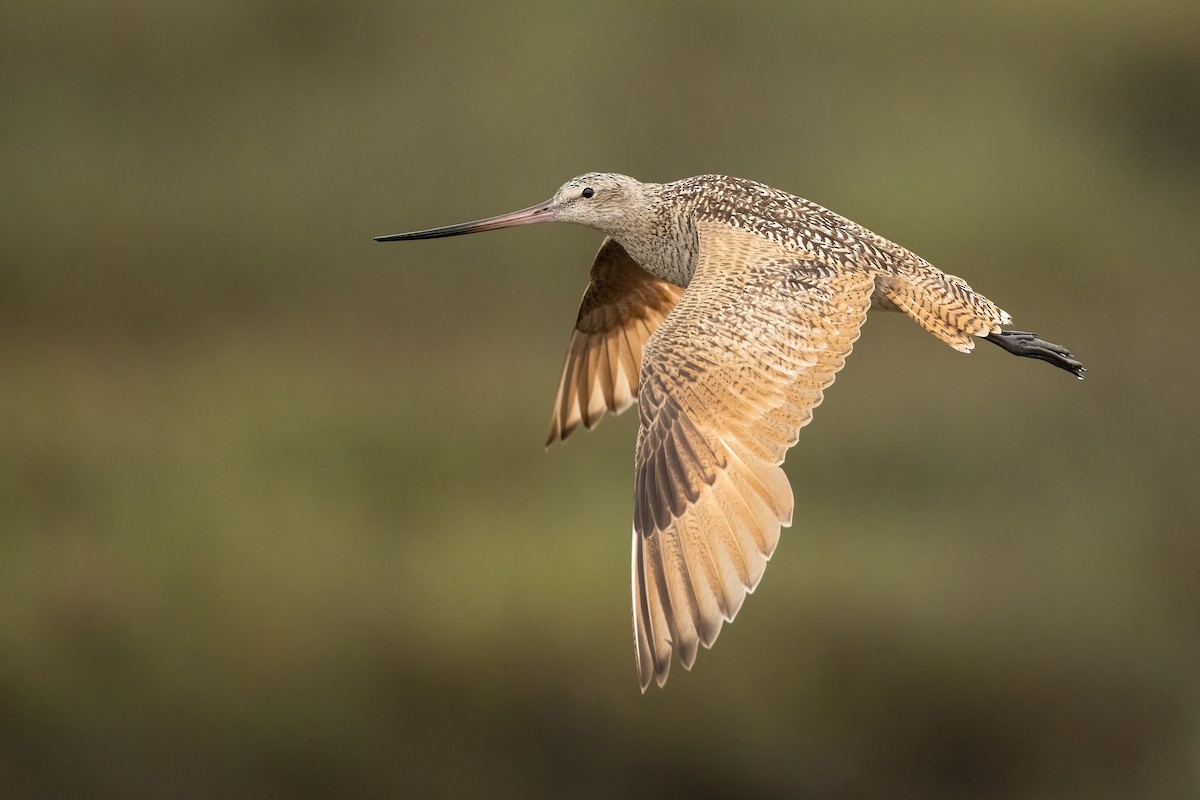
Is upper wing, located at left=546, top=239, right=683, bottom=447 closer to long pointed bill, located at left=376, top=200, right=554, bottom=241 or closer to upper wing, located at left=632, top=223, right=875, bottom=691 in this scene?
long pointed bill, located at left=376, top=200, right=554, bottom=241

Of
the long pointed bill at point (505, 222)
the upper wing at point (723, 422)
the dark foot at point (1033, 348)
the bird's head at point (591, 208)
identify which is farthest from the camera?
the long pointed bill at point (505, 222)

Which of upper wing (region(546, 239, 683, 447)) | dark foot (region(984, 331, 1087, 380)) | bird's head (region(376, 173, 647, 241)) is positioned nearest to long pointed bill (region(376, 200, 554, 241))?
bird's head (region(376, 173, 647, 241))

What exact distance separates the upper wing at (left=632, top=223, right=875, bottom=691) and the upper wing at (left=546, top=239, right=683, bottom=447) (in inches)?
60.1

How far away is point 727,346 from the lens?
661 cm

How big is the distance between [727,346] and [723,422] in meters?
0.30

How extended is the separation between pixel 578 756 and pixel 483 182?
5795 mm

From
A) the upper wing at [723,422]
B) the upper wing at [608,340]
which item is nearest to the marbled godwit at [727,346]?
the upper wing at [723,422]

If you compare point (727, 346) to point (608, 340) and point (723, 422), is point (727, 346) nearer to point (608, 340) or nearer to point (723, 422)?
point (723, 422)

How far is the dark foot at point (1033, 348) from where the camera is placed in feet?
23.7

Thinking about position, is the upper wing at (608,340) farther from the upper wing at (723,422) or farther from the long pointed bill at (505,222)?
the upper wing at (723,422)

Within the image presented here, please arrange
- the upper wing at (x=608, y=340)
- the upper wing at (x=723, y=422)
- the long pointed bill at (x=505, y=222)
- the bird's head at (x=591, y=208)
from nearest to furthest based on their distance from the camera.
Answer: the upper wing at (x=723, y=422), the bird's head at (x=591, y=208), the long pointed bill at (x=505, y=222), the upper wing at (x=608, y=340)

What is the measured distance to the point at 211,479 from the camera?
60.6 ft

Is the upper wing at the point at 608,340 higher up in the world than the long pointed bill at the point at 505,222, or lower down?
lower down

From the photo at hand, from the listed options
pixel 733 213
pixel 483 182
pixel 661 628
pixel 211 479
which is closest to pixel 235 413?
pixel 211 479
